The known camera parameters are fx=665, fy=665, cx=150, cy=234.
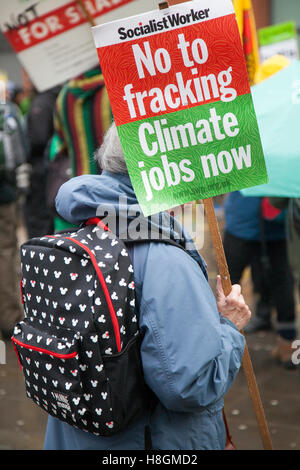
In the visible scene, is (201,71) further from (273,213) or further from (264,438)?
(273,213)

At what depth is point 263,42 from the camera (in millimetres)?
6121

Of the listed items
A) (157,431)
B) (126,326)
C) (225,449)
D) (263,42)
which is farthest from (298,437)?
(263,42)

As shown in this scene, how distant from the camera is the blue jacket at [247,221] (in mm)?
4742

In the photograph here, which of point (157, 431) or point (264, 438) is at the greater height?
point (157, 431)

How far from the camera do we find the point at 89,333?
177cm

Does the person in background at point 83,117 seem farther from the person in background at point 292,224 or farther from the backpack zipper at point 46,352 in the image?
the backpack zipper at point 46,352

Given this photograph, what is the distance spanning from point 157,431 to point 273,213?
271cm

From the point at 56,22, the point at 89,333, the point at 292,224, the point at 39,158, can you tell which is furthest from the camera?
the point at 39,158

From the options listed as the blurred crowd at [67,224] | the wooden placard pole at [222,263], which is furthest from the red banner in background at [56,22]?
the wooden placard pole at [222,263]

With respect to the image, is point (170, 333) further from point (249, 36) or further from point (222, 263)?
point (249, 36)

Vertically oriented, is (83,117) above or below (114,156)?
below

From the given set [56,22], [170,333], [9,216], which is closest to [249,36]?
[56,22]

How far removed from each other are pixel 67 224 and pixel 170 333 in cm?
233
